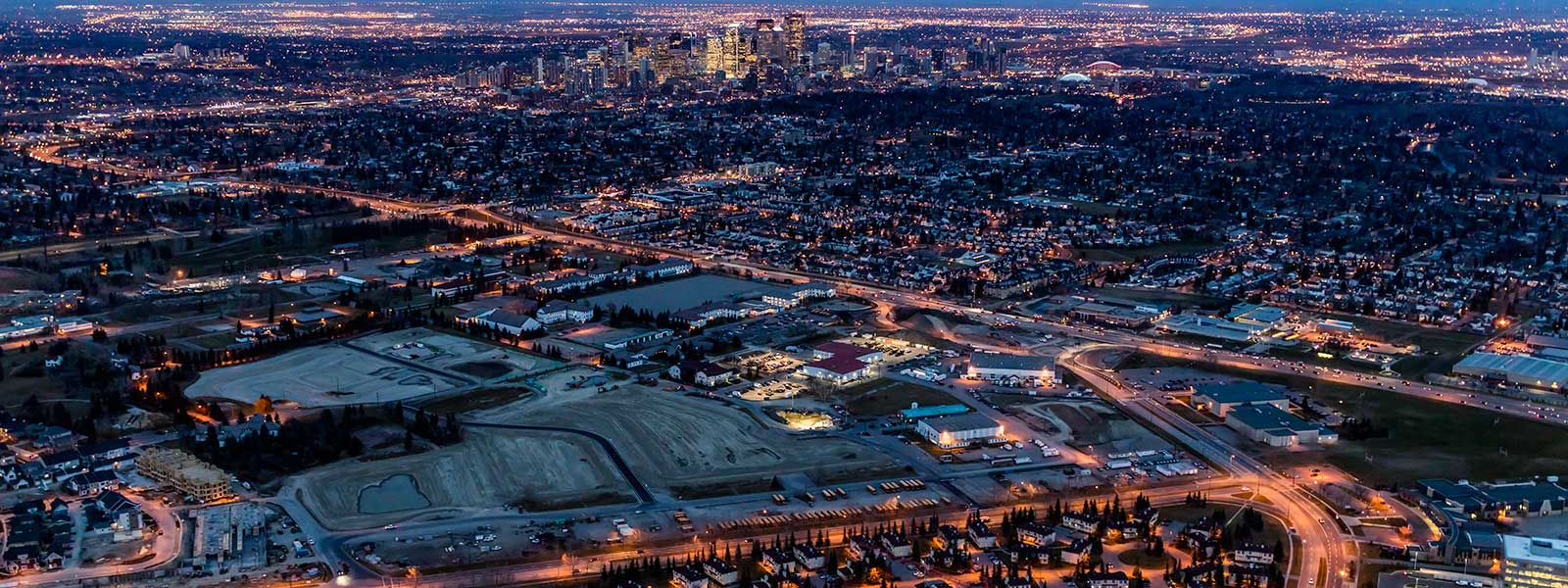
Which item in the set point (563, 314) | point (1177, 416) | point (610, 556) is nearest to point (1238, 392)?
point (1177, 416)

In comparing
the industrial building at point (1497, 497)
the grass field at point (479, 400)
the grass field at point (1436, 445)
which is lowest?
the grass field at point (479, 400)

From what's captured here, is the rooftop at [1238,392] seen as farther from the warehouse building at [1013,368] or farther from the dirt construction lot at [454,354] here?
the dirt construction lot at [454,354]

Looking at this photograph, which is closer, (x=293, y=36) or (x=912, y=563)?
(x=912, y=563)

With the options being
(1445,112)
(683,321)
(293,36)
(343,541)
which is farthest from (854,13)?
(343,541)

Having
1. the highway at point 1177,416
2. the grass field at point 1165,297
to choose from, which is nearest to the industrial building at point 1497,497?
the highway at point 1177,416

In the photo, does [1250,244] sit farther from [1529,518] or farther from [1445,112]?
[1445,112]

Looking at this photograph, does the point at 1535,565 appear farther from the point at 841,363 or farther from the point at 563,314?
the point at 563,314
